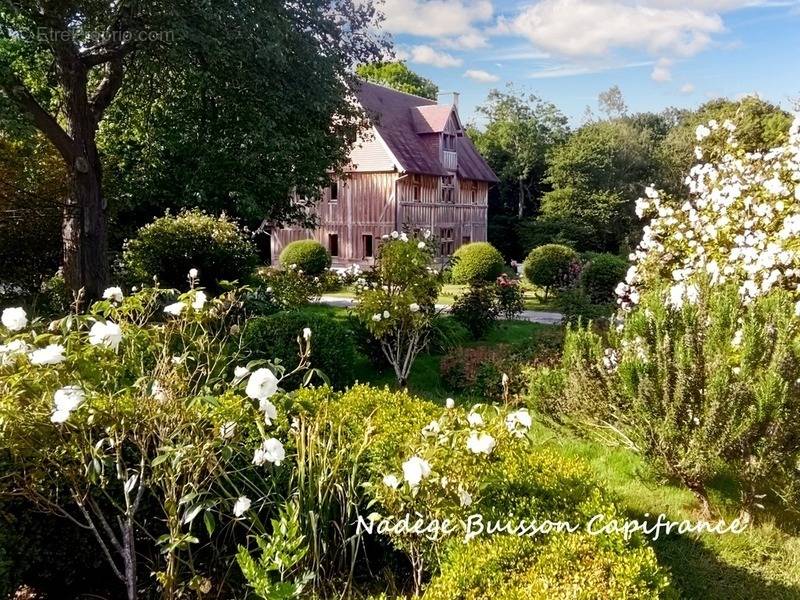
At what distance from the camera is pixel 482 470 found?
3107 millimetres

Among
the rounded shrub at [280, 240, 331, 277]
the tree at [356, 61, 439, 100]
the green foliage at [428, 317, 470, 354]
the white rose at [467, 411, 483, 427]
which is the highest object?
the tree at [356, 61, 439, 100]

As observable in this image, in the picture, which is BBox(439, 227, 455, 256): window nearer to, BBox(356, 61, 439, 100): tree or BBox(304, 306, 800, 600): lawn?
BBox(356, 61, 439, 100): tree

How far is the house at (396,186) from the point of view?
2683 cm

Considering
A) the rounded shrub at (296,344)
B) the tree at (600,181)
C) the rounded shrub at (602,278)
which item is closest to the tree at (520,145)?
the tree at (600,181)

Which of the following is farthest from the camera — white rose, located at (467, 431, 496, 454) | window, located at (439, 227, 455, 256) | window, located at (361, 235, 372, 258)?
window, located at (439, 227, 455, 256)

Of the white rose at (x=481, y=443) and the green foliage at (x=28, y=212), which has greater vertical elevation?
the green foliage at (x=28, y=212)

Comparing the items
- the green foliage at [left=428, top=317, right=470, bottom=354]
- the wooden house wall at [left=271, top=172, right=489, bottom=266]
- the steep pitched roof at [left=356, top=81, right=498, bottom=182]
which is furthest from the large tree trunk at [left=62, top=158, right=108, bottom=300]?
the steep pitched roof at [left=356, top=81, right=498, bottom=182]

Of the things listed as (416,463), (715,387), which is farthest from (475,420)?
(715,387)

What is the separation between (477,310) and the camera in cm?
1109

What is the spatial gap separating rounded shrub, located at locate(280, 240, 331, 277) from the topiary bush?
7588mm

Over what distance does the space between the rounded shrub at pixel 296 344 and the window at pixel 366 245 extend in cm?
2025

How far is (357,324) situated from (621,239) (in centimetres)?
2807

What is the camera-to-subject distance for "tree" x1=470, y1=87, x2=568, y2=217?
125 feet

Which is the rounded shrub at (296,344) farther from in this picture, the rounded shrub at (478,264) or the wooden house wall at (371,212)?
the wooden house wall at (371,212)
